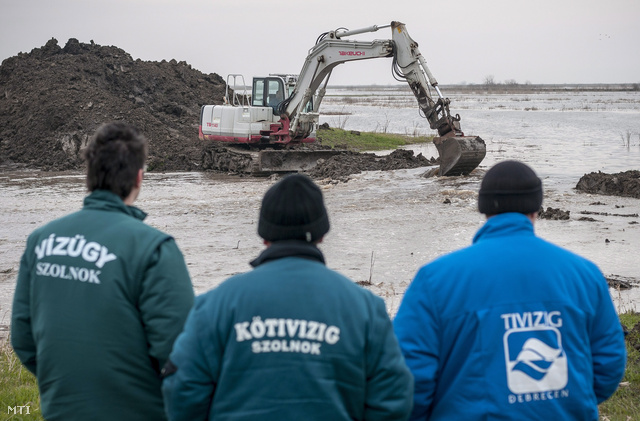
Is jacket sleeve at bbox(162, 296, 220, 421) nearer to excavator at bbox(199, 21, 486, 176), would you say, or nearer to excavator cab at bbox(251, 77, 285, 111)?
excavator at bbox(199, 21, 486, 176)

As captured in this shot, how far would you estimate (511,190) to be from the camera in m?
3.06

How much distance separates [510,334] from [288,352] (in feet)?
2.90

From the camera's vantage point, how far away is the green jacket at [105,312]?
293cm

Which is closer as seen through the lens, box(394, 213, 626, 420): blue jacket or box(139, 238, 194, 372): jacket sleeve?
box(394, 213, 626, 420): blue jacket

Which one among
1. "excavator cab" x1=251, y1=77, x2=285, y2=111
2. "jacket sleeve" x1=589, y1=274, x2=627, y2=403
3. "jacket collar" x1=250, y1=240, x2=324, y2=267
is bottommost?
"jacket sleeve" x1=589, y1=274, x2=627, y2=403

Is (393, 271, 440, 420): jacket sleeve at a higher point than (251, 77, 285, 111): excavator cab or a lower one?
lower

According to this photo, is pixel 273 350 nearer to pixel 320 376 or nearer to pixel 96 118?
pixel 320 376

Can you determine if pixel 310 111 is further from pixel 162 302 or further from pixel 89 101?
pixel 162 302

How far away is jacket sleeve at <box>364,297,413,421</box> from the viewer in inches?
99.3

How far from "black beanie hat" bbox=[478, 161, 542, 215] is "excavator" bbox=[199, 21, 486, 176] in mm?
17628

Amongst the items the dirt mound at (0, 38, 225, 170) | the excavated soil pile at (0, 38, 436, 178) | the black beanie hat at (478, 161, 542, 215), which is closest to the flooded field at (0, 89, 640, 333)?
the excavated soil pile at (0, 38, 436, 178)

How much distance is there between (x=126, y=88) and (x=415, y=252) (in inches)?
1032

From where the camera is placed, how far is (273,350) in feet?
8.04

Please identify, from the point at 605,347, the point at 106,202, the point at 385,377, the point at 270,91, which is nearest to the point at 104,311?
the point at 106,202
